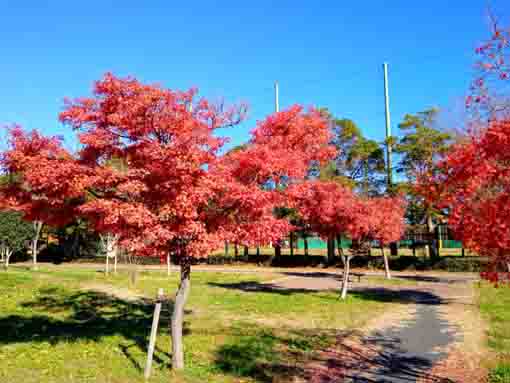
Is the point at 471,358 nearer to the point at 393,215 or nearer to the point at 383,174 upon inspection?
the point at 393,215

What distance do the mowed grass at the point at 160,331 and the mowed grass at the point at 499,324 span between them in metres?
Answer: 3.30

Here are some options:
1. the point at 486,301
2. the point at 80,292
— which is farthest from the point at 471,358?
the point at 80,292

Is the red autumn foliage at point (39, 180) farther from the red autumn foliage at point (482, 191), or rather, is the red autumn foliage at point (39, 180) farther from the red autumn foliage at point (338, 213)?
the red autumn foliage at point (338, 213)

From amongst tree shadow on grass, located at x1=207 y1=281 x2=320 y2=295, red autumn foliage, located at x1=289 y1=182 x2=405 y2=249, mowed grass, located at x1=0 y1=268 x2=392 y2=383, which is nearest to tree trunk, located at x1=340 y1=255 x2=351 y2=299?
mowed grass, located at x1=0 y1=268 x2=392 y2=383

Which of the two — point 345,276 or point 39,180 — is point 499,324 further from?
point 39,180

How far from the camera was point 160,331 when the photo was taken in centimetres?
1115

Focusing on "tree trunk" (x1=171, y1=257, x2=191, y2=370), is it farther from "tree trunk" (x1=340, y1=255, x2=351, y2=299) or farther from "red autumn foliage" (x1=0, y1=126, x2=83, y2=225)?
"tree trunk" (x1=340, y1=255, x2=351, y2=299)

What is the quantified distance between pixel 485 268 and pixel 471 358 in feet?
12.5

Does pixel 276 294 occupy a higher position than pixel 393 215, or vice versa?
pixel 393 215

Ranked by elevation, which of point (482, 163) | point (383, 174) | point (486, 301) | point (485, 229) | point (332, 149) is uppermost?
point (383, 174)

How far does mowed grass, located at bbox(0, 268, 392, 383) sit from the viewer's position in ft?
25.4

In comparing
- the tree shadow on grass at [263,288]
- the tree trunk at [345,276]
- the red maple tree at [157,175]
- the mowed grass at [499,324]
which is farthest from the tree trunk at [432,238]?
the red maple tree at [157,175]

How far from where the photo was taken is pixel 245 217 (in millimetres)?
8281

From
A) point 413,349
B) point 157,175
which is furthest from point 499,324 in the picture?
point 157,175
